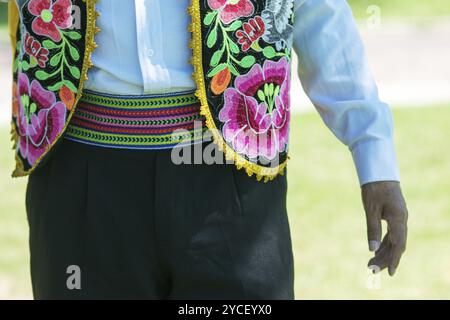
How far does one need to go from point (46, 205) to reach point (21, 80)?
0.31 m

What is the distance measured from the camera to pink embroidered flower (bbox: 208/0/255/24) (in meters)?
2.38

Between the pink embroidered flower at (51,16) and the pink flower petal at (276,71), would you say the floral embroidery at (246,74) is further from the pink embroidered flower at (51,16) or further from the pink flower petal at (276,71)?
the pink embroidered flower at (51,16)

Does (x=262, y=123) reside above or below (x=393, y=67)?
below

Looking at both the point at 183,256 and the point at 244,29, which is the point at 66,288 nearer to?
the point at 183,256

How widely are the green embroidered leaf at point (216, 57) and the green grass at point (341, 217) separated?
2.64 metres

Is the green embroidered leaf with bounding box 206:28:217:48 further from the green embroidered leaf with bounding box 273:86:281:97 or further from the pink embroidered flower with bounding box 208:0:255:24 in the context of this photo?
the green embroidered leaf with bounding box 273:86:281:97

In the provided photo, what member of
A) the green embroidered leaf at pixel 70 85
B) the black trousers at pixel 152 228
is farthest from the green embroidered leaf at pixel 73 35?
the black trousers at pixel 152 228

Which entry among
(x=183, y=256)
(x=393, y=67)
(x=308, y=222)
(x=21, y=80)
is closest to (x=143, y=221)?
(x=183, y=256)

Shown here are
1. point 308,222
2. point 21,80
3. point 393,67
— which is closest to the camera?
point 21,80

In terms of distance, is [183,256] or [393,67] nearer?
[183,256]

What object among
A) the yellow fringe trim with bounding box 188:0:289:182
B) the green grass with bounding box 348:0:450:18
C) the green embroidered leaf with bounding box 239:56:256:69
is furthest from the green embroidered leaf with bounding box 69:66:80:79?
the green grass with bounding box 348:0:450:18

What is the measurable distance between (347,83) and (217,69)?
0.36 meters
